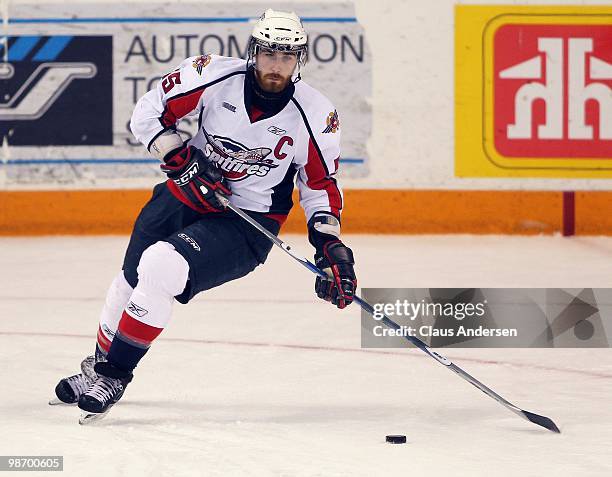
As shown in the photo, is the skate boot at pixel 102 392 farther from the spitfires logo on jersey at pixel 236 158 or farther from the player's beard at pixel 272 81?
the player's beard at pixel 272 81

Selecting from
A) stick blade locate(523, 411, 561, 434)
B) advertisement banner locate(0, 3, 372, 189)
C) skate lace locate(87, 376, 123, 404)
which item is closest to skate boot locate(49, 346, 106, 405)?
skate lace locate(87, 376, 123, 404)

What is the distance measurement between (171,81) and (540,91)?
3.86 meters

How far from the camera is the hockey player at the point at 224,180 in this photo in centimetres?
339

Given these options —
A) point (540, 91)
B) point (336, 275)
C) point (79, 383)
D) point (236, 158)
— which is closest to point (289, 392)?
point (336, 275)

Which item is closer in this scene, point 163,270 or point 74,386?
point 163,270

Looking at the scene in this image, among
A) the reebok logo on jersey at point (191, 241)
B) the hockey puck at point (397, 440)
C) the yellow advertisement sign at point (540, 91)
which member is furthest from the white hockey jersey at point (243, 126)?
the yellow advertisement sign at point (540, 91)

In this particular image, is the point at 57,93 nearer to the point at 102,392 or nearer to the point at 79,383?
the point at 79,383

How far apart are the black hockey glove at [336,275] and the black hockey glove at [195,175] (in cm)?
30

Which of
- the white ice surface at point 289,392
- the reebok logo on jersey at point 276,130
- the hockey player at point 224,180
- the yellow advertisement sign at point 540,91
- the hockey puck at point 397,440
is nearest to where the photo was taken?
the white ice surface at point 289,392

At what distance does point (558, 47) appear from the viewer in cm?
705

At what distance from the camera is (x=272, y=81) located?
344 centimetres

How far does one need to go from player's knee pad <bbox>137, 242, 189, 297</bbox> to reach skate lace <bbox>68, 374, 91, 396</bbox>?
0.40 m

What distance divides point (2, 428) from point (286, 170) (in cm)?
100

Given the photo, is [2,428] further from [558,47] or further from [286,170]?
[558,47]
